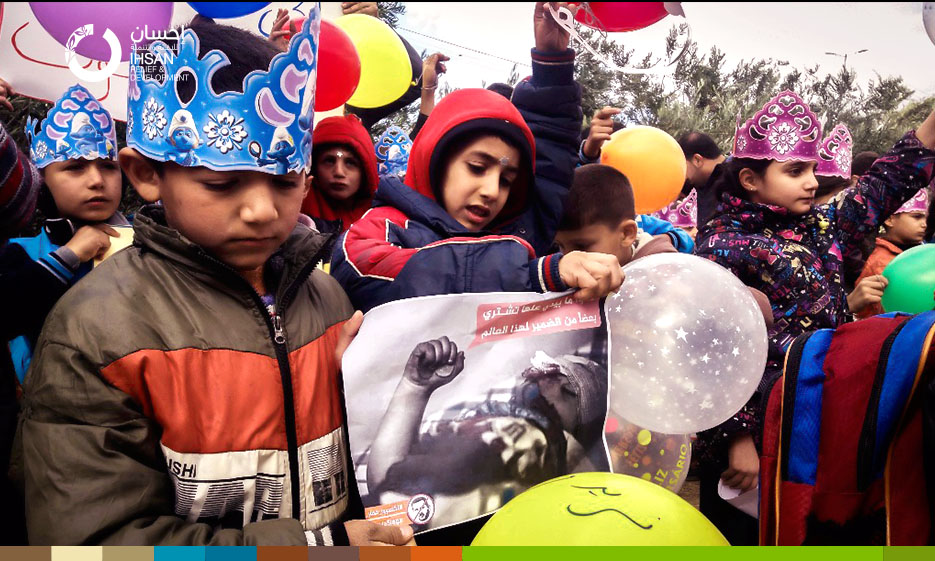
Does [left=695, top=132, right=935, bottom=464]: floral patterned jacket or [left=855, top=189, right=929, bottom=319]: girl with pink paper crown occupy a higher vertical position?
[left=695, top=132, right=935, bottom=464]: floral patterned jacket

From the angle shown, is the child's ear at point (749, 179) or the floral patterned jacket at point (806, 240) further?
the child's ear at point (749, 179)

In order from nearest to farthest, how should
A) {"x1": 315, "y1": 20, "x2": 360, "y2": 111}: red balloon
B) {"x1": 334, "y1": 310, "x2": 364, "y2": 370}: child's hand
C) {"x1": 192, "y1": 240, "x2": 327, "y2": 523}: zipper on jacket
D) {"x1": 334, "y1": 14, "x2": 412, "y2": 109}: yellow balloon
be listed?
{"x1": 192, "y1": 240, "x2": 327, "y2": 523}: zipper on jacket
{"x1": 334, "y1": 310, "x2": 364, "y2": 370}: child's hand
{"x1": 315, "y1": 20, "x2": 360, "y2": 111}: red balloon
{"x1": 334, "y1": 14, "x2": 412, "y2": 109}: yellow balloon

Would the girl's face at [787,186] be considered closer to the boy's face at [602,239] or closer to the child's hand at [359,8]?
the boy's face at [602,239]

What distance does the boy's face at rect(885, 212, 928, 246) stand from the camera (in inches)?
211

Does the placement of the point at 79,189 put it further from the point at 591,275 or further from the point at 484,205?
the point at 591,275

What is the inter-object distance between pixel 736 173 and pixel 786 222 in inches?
16.0

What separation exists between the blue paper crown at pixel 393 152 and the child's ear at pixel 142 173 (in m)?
3.89

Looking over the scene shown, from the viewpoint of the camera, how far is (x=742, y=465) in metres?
2.56

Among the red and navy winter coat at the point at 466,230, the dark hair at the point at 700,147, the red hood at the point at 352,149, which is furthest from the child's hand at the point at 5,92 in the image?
the dark hair at the point at 700,147

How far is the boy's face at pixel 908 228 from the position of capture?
211 inches

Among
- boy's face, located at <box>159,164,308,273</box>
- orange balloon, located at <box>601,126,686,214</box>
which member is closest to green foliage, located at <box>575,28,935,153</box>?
orange balloon, located at <box>601,126,686,214</box>

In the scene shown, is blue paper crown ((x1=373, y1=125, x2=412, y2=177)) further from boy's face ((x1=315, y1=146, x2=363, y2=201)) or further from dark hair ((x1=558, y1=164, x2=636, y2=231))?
dark hair ((x1=558, y1=164, x2=636, y2=231))

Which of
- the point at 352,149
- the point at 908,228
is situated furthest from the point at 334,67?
the point at 908,228

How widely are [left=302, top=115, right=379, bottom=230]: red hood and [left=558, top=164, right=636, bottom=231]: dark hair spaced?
1164mm
